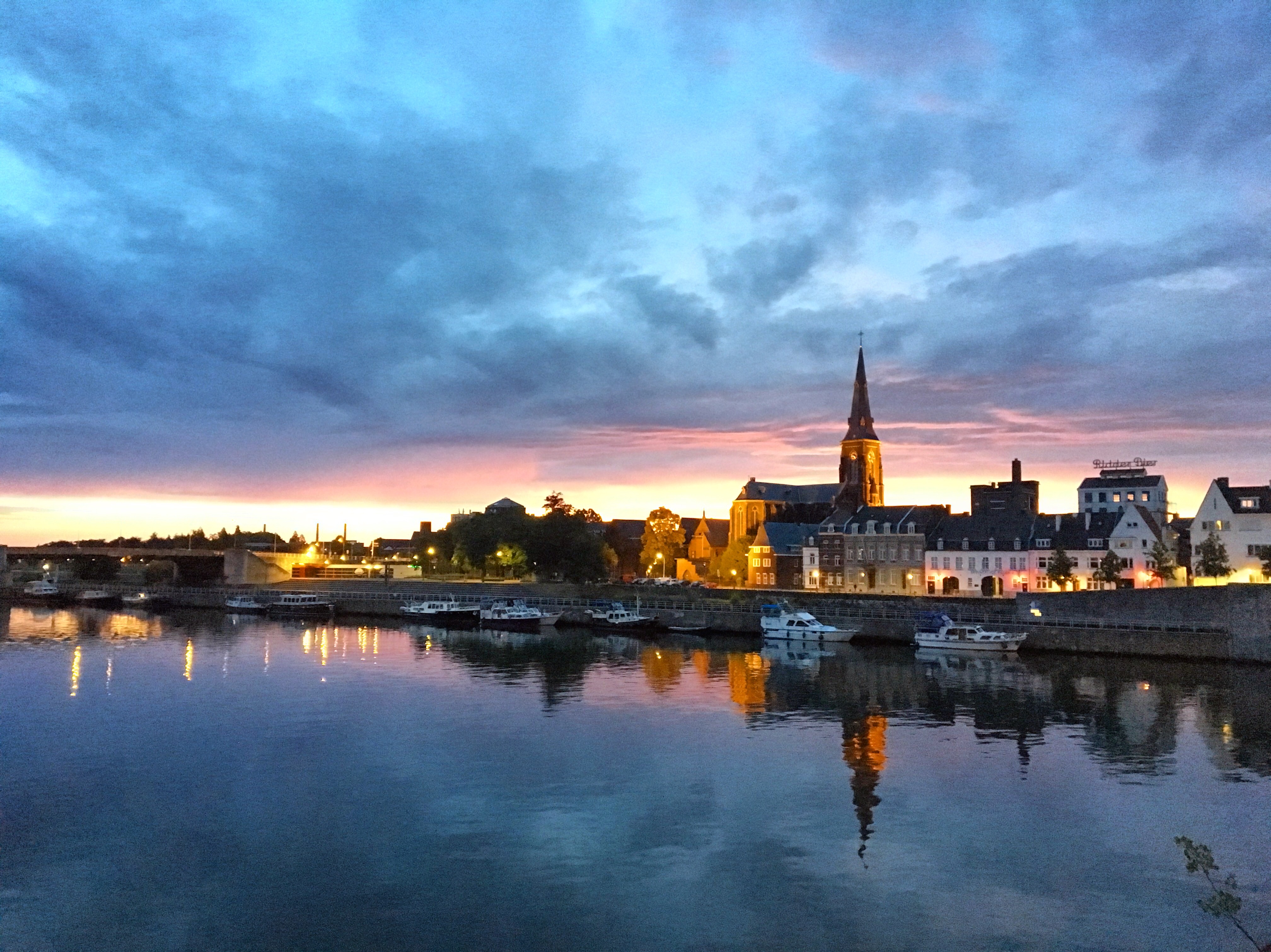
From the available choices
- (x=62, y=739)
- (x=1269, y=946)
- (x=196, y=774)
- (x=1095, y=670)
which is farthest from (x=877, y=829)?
(x=1095, y=670)

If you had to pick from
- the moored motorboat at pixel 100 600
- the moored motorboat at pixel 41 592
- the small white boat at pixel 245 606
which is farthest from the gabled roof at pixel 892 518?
the moored motorboat at pixel 41 592

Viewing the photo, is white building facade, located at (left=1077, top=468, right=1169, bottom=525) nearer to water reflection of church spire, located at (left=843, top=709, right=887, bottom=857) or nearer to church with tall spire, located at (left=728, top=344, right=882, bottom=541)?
church with tall spire, located at (left=728, top=344, right=882, bottom=541)

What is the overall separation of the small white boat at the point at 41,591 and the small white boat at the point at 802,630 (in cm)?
12255

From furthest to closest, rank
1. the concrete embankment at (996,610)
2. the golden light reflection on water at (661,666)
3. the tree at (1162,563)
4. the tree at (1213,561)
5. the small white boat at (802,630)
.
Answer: the tree at (1162,563) → the small white boat at (802,630) → the tree at (1213,561) → the concrete embankment at (996,610) → the golden light reflection on water at (661,666)

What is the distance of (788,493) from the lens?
188250mm

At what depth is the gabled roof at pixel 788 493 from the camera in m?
178

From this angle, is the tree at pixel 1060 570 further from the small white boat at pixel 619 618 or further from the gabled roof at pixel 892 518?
the small white boat at pixel 619 618

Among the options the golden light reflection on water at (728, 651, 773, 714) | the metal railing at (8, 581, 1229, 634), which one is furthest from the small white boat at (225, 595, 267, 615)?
the golden light reflection on water at (728, 651, 773, 714)

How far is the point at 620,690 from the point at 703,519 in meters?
123

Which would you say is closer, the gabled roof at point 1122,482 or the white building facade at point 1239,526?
the white building facade at point 1239,526

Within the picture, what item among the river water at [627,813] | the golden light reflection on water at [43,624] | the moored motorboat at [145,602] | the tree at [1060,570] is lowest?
the river water at [627,813]

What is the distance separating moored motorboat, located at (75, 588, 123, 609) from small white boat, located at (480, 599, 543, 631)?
7227cm

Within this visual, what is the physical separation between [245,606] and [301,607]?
10034 millimetres

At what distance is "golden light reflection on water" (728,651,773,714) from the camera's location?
5559cm
